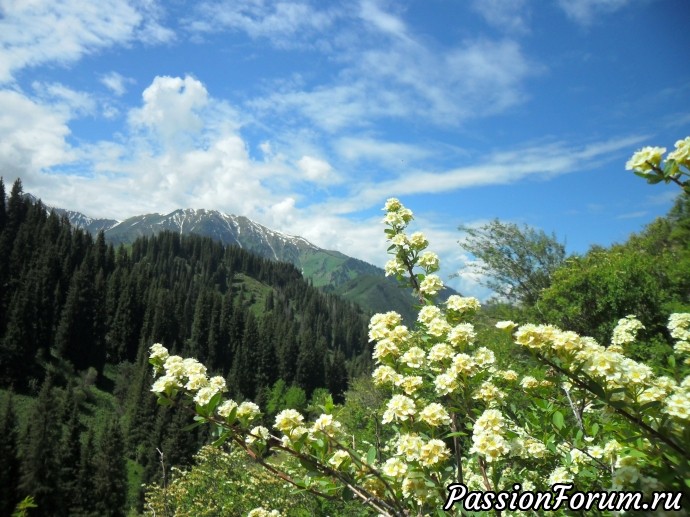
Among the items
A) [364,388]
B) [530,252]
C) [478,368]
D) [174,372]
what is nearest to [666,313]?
[530,252]

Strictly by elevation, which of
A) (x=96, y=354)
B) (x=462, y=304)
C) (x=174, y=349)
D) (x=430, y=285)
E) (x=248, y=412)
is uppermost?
(x=430, y=285)

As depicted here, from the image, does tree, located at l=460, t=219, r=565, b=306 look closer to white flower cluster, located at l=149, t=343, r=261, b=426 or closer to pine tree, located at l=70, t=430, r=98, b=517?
white flower cluster, located at l=149, t=343, r=261, b=426

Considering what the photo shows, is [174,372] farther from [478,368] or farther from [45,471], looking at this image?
[45,471]

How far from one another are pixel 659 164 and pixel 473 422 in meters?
2.34

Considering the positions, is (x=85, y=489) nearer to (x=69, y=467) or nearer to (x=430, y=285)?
(x=69, y=467)

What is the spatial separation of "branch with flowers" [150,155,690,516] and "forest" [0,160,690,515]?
0.21 m

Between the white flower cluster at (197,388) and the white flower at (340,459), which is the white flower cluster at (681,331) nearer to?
the white flower at (340,459)

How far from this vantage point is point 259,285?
155m

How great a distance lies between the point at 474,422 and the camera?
338 centimetres

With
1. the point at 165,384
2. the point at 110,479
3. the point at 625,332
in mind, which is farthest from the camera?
the point at 110,479

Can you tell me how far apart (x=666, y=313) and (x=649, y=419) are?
1364cm

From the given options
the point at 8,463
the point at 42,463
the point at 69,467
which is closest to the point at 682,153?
the point at 8,463

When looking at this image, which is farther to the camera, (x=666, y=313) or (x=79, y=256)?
(x=79, y=256)

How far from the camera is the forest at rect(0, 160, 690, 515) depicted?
44.3 ft
